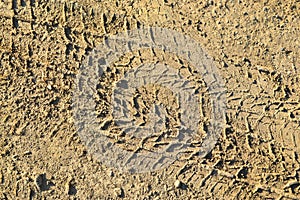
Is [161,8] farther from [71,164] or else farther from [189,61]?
[71,164]

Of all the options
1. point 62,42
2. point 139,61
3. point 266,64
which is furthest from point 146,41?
point 266,64

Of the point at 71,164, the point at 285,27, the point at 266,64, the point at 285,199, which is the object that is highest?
the point at 285,27

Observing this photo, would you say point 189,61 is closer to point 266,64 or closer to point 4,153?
point 266,64

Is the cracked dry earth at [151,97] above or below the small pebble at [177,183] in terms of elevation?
above

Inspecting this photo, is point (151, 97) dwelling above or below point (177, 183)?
above

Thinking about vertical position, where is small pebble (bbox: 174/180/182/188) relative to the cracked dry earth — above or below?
below

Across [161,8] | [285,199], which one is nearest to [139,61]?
[161,8]

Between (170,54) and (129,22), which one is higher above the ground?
(129,22)
